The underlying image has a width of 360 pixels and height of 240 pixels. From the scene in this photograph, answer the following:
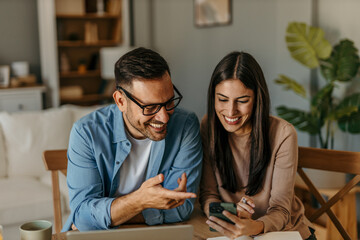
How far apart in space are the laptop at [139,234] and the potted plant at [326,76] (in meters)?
1.89

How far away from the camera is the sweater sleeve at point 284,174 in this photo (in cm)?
139

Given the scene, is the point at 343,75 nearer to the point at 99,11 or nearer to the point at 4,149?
the point at 4,149

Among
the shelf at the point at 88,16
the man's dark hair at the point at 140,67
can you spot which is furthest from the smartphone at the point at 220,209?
the shelf at the point at 88,16

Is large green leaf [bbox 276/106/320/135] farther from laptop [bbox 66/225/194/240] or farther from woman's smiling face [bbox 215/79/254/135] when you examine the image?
laptop [bbox 66/225/194/240]

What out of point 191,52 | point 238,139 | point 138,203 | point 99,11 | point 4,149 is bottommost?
point 4,149

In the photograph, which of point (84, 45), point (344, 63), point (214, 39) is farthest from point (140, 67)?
point (84, 45)

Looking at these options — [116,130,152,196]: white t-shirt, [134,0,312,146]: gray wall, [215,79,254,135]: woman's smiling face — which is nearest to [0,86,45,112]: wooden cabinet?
[134,0,312,146]: gray wall

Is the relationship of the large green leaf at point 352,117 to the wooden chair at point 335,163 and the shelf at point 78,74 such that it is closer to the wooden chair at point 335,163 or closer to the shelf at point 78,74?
the wooden chair at point 335,163

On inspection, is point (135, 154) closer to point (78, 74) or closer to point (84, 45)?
point (78, 74)

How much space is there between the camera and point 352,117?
2.71 m

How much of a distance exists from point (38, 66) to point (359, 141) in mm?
4010

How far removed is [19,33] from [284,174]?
4.56 meters

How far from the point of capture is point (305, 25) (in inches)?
111

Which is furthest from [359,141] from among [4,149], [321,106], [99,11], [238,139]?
[99,11]
